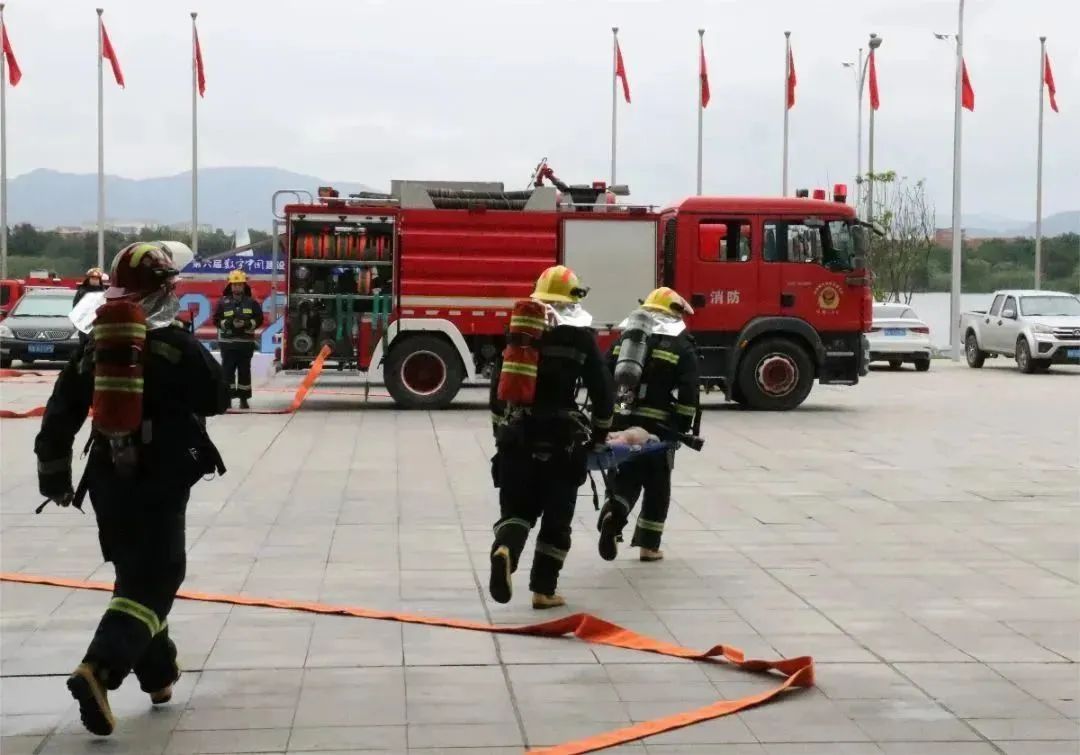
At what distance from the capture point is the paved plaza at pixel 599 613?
556 cm

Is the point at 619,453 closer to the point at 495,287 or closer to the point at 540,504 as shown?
the point at 540,504

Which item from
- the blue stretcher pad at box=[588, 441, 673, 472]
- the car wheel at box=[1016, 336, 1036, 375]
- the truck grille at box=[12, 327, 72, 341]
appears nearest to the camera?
the blue stretcher pad at box=[588, 441, 673, 472]

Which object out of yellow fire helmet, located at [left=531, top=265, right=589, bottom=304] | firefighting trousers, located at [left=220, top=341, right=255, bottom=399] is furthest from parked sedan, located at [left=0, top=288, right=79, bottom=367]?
yellow fire helmet, located at [left=531, top=265, right=589, bottom=304]

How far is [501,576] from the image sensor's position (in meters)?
7.61

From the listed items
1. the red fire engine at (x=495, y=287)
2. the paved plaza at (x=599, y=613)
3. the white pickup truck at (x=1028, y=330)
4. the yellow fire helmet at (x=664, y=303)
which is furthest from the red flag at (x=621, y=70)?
the yellow fire helmet at (x=664, y=303)

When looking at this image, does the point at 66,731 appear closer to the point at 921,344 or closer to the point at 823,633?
the point at 823,633

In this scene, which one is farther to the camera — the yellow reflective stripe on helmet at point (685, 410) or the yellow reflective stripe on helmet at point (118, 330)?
the yellow reflective stripe on helmet at point (685, 410)

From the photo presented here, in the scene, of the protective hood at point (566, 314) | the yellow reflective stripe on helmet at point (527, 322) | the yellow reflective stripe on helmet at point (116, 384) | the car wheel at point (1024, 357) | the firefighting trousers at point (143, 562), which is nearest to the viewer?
the yellow reflective stripe on helmet at point (116, 384)

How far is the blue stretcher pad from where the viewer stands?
27.6 ft

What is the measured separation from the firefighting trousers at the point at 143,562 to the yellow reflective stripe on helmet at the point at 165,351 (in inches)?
18.2

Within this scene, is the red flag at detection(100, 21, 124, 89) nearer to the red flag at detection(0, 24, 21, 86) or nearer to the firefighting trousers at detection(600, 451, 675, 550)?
the red flag at detection(0, 24, 21, 86)

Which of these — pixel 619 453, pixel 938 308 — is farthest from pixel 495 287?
pixel 938 308

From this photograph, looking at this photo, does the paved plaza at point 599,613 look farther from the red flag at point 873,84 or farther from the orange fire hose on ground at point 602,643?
the red flag at point 873,84

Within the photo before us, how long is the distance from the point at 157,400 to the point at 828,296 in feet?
52.5
